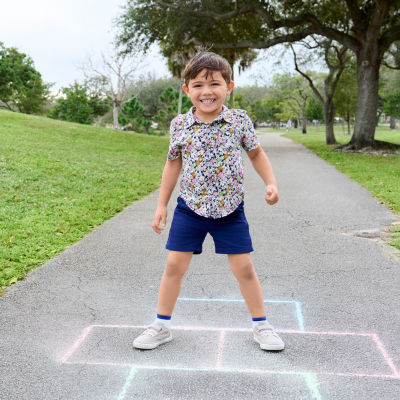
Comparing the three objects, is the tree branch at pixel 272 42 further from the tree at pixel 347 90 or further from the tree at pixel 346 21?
the tree at pixel 347 90

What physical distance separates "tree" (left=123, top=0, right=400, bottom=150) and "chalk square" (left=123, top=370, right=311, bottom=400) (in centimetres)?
1580

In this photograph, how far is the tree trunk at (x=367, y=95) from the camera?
16734 mm

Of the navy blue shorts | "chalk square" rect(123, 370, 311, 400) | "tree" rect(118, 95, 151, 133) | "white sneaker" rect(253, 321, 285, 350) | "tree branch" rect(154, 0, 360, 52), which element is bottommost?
"chalk square" rect(123, 370, 311, 400)

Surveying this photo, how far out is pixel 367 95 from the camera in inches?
666

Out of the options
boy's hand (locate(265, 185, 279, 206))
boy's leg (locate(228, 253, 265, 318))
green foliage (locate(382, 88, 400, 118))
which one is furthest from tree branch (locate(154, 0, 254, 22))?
green foliage (locate(382, 88, 400, 118))

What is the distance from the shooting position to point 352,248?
16.4ft

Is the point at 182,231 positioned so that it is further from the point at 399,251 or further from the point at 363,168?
the point at 363,168

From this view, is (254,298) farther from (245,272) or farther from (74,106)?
(74,106)

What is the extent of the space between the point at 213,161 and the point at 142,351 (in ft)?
4.01

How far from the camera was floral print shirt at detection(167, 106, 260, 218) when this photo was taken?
2672mm

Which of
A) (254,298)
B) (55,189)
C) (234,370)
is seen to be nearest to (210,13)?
(55,189)

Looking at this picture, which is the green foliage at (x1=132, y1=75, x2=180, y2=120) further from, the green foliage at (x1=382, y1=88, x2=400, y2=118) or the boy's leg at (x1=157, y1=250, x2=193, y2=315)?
the boy's leg at (x1=157, y1=250, x2=193, y2=315)

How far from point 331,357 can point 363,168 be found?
10.5m

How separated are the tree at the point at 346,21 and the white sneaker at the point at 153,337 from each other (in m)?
15.4
